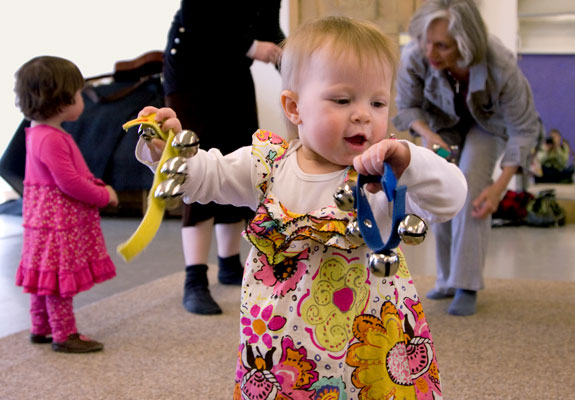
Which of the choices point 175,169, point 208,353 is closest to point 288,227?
point 175,169

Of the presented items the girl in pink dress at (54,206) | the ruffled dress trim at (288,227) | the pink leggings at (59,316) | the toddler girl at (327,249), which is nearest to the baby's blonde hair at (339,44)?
the toddler girl at (327,249)

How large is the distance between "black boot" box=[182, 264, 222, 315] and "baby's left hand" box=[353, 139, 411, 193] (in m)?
1.23

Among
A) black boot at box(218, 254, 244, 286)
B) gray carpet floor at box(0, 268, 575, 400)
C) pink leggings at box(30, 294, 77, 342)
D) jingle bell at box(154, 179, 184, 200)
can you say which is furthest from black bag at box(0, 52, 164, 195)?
jingle bell at box(154, 179, 184, 200)

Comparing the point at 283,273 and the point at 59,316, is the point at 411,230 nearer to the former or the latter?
the point at 283,273

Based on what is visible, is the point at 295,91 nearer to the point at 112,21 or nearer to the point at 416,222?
the point at 416,222

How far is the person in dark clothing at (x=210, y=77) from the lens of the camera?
1.83 m

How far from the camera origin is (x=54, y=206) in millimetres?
1575

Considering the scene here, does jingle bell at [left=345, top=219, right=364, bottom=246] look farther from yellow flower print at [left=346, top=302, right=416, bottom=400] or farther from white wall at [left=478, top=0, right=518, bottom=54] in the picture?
white wall at [left=478, top=0, right=518, bottom=54]

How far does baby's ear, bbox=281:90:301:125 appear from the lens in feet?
2.93

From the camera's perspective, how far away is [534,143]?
6.29 feet

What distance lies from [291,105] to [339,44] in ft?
0.40

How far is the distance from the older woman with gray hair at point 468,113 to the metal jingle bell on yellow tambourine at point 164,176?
122 cm

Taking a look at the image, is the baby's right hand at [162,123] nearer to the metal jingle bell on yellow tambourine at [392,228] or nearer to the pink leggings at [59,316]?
the metal jingle bell on yellow tambourine at [392,228]

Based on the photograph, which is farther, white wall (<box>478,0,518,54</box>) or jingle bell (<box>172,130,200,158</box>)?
white wall (<box>478,0,518,54</box>)
